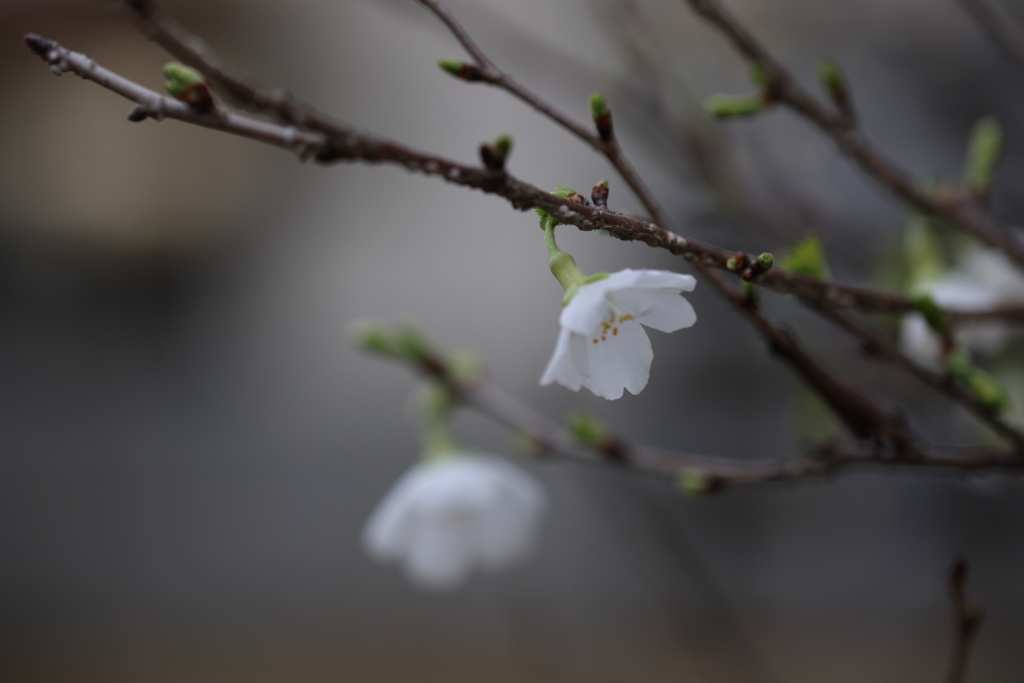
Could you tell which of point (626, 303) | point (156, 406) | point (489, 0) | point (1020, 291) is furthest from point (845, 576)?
point (156, 406)

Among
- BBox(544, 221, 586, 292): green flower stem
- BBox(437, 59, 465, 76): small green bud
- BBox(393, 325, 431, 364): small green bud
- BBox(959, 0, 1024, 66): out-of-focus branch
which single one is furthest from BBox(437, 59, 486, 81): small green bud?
BBox(959, 0, 1024, 66): out-of-focus branch

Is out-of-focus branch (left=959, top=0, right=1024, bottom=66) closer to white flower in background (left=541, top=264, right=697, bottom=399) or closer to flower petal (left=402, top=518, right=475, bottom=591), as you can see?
white flower in background (left=541, top=264, right=697, bottom=399)

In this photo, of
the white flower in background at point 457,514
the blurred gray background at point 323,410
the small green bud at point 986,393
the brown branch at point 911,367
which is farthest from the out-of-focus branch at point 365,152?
the blurred gray background at point 323,410

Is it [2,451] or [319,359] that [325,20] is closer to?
[319,359]

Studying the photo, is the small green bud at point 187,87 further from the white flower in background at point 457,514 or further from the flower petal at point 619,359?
the white flower in background at point 457,514

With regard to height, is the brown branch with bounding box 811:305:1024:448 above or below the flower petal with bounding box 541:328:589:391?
above
